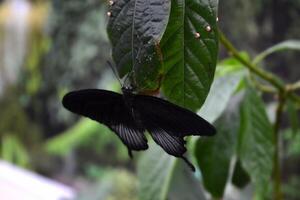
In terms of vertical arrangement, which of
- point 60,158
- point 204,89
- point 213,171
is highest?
point 204,89

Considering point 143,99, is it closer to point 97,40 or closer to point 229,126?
point 229,126

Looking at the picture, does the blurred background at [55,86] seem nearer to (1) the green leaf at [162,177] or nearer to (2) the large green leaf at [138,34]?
(1) the green leaf at [162,177]

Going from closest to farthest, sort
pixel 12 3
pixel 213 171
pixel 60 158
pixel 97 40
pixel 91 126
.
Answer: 1. pixel 213 171
2. pixel 97 40
3. pixel 91 126
4. pixel 60 158
5. pixel 12 3

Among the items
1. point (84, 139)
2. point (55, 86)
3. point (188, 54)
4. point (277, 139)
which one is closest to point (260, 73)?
point (277, 139)

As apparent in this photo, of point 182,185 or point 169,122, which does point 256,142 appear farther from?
point 169,122

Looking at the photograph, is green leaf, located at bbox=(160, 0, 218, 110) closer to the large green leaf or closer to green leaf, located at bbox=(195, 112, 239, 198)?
the large green leaf

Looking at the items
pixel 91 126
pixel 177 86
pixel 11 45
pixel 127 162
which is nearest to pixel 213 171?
pixel 177 86

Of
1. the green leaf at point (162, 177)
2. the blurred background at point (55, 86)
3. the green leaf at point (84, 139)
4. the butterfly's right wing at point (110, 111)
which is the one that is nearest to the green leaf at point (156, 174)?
the green leaf at point (162, 177)
